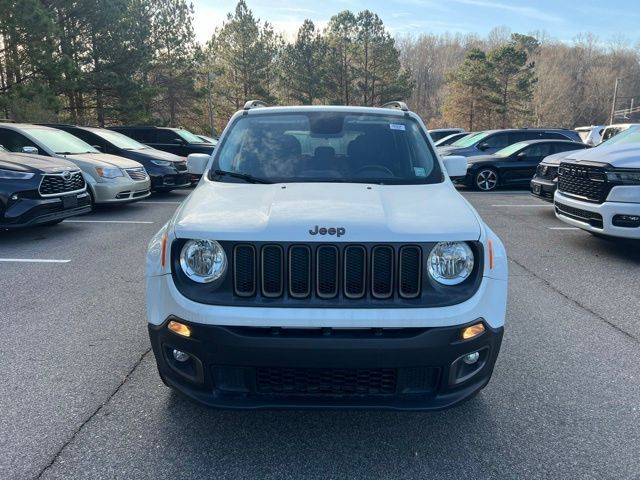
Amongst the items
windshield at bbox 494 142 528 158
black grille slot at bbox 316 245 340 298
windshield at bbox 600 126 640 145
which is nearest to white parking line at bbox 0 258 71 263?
black grille slot at bbox 316 245 340 298

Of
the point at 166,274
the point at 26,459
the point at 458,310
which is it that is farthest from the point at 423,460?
the point at 26,459

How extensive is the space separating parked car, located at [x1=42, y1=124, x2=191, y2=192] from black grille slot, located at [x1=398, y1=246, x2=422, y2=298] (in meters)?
10.1

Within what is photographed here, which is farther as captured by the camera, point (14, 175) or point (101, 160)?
point (101, 160)

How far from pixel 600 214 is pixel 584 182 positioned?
59 centimetres

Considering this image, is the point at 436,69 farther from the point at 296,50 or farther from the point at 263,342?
the point at 263,342

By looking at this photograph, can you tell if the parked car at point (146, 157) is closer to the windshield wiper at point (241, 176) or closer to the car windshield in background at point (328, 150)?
the car windshield in background at point (328, 150)

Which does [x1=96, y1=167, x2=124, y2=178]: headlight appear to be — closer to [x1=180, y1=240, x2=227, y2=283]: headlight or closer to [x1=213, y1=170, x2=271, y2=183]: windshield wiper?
[x1=213, y1=170, x2=271, y2=183]: windshield wiper

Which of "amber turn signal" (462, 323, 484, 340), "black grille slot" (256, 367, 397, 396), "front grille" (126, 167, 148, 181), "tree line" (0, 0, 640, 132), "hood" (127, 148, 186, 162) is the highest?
"tree line" (0, 0, 640, 132)

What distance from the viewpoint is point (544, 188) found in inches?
372

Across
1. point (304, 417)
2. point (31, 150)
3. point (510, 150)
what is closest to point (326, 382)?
point (304, 417)

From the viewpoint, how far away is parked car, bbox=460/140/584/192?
44.5 ft

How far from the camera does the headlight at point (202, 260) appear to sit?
2.53 meters

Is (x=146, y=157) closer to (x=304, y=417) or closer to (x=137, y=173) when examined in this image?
(x=137, y=173)

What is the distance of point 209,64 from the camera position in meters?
39.4
